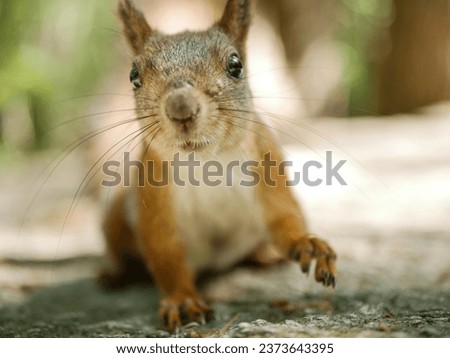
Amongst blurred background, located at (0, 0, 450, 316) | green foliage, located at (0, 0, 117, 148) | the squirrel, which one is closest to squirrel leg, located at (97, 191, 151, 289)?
the squirrel

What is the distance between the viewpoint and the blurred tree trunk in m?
3.18

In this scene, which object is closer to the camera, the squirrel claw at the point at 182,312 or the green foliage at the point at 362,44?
the squirrel claw at the point at 182,312

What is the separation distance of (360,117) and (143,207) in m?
3.07

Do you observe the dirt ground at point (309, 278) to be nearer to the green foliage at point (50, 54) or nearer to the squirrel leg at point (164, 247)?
the squirrel leg at point (164, 247)

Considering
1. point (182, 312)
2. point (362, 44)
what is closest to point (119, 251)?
point (182, 312)

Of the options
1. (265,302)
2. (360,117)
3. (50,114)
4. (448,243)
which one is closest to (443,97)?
(360,117)

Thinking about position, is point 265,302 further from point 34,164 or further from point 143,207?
point 34,164

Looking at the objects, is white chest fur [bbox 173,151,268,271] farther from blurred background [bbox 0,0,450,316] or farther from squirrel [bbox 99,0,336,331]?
blurred background [bbox 0,0,450,316]

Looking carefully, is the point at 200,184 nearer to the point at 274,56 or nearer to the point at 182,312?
the point at 182,312

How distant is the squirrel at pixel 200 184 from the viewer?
122cm

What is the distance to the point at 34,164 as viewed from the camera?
11.3 feet

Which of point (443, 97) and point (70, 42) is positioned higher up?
point (70, 42)

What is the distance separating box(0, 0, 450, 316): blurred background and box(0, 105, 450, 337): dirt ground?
1 centimetres

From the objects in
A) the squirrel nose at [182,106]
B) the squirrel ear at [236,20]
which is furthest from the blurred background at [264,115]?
the squirrel nose at [182,106]
